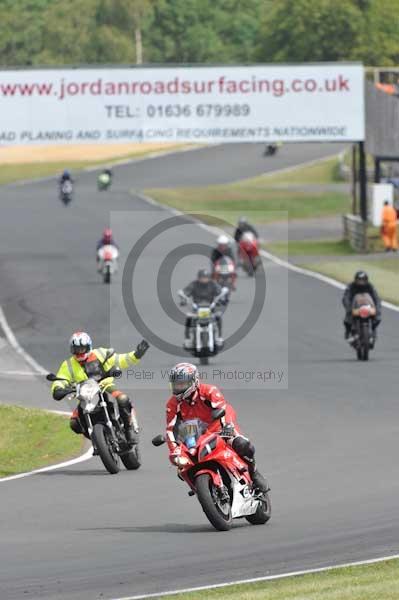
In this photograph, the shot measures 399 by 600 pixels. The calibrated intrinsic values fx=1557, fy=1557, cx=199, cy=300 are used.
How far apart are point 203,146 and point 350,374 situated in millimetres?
81088

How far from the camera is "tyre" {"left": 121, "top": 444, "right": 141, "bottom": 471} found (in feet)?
57.8

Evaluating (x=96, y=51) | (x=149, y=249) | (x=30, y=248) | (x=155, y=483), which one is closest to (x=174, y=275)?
(x=149, y=249)

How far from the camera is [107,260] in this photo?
4397 cm

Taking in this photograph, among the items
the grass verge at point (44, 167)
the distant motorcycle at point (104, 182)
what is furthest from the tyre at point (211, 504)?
the grass verge at point (44, 167)

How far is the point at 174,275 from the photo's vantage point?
155 ft

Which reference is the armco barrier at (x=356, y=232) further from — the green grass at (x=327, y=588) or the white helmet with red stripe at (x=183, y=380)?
the green grass at (x=327, y=588)

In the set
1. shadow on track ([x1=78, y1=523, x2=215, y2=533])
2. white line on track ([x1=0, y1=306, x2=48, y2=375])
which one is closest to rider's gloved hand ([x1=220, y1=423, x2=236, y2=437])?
shadow on track ([x1=78, y1=523, x2=215, y2=533])

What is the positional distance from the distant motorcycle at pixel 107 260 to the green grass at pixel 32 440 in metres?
21.1

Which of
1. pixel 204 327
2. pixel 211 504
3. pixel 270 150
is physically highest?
pixel 270 150

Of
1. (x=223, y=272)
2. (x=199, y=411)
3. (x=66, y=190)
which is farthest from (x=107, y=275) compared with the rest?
(x=199, y=411)

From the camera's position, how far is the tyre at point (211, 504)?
1299 cm

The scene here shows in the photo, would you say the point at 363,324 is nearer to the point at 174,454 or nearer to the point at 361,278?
the point at 361,278

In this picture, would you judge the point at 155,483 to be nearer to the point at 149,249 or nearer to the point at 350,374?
the point at 350,374

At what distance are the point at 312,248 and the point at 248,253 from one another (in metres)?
11.0
